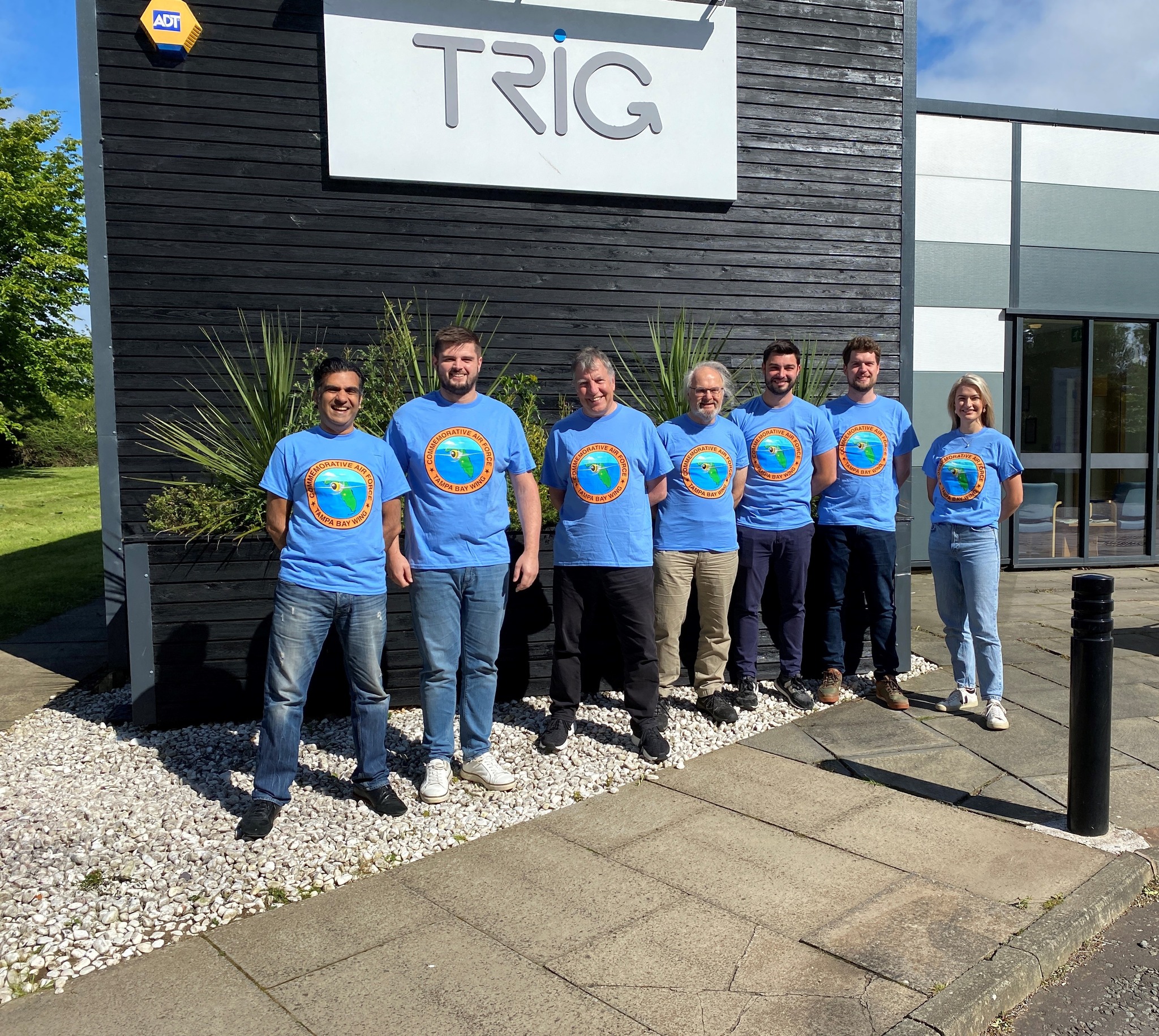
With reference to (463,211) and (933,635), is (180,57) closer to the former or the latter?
(463,211)

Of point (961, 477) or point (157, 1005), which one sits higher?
point (961, 477)

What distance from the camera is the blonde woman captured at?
465 cm

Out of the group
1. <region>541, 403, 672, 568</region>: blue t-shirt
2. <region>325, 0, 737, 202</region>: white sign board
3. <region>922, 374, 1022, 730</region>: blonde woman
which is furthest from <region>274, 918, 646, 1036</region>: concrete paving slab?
<region>325, 0, 737, 202</region>: white sign board

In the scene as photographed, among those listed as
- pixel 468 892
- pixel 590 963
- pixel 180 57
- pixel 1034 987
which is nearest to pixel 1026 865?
pixel 1034 987

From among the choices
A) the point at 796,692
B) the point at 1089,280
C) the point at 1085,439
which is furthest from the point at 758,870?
the point at 1089,280

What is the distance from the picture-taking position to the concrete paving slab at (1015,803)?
3.64m

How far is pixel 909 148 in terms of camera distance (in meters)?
6.21

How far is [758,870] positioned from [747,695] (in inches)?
66.5

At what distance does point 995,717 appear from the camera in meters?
4.62

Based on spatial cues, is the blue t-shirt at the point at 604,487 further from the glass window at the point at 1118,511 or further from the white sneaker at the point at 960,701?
the glass window at the point at 1118,511

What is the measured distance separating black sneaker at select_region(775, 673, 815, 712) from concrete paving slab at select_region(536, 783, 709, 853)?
128 cm

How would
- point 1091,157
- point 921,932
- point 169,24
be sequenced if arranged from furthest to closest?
point 1091,157
point 169,24
point 921,932

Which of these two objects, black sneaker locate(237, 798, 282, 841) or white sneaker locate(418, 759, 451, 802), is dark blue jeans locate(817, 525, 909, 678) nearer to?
white sneaker locate(418, 759, 451, 802)

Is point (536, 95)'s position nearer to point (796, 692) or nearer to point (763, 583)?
point (763, 583)
